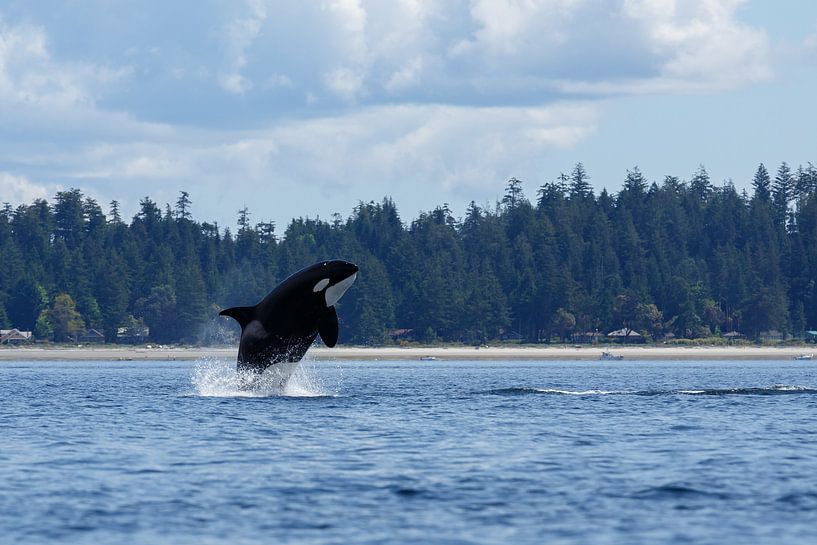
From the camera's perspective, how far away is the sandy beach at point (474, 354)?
15638 centimetres

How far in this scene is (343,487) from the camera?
90.4 ft

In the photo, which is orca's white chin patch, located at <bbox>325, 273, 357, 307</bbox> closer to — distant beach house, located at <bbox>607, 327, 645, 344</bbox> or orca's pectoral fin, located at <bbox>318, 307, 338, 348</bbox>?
orca's pectoral fin, located at <bbox>318, 307, 338, 348</bbox>

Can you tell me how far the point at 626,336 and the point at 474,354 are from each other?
38.0 meters

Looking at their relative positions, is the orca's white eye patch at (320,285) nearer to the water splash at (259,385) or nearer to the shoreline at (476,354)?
the water splash at (259,385)

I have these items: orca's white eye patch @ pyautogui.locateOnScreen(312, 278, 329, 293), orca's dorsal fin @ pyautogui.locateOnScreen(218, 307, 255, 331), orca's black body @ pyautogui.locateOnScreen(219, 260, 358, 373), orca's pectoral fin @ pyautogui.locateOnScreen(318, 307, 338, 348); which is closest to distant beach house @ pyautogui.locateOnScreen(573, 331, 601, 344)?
orca's black body @ pyautogui.locateOnScreen(219, 260, 358, 373)

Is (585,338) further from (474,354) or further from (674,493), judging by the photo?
(674,493)

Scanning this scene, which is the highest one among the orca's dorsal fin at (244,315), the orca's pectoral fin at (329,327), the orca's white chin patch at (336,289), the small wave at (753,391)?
the orca's white chin patch at (336,289)

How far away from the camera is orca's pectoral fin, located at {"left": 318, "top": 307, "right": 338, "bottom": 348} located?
4069 centimetres

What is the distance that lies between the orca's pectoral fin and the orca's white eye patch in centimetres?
67

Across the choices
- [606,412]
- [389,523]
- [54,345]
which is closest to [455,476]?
[389,523]

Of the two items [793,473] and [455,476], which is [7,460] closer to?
[455,476]

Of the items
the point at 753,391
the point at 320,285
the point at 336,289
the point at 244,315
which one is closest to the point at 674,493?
the point at 336,289

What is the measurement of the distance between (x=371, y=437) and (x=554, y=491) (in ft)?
32.5

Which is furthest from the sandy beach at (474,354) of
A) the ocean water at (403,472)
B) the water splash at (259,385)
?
the ocean water at (403,472)
